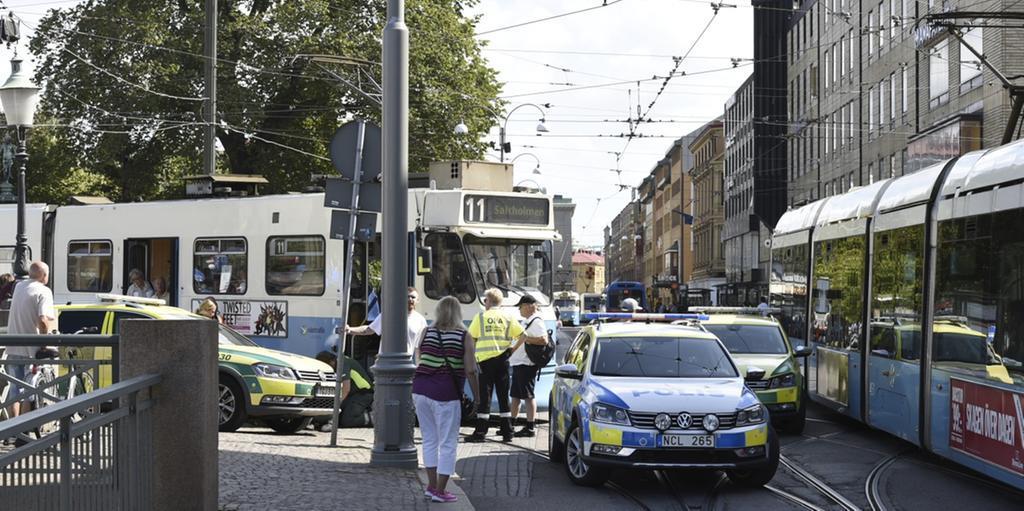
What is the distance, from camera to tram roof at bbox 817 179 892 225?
1707cm

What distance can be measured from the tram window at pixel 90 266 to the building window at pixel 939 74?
31197mm

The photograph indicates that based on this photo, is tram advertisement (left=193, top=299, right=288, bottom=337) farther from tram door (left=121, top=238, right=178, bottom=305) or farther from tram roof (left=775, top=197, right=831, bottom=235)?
tram roof (left=775, top=197, right=831, bottom=235)

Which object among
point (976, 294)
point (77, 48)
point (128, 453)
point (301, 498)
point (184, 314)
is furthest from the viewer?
point (77, 48)

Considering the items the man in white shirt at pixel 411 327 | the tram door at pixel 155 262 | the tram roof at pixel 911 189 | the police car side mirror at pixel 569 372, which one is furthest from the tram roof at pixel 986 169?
the tram door at pixel 155 262

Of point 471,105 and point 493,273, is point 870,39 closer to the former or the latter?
point 471,105

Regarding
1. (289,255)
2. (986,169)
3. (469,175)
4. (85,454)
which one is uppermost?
(469,175)

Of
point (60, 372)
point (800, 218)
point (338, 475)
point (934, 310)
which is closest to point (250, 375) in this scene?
point (338, 475)

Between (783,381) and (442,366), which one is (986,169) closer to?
(442,366)

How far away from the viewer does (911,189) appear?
15.0 m

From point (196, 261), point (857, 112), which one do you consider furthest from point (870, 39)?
point (196, 261)

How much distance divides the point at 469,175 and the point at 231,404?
5.56m

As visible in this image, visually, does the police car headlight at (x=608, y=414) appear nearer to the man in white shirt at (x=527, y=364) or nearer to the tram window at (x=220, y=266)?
the man in white shirt at (x=527, y=364)

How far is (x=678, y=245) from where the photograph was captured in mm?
137000

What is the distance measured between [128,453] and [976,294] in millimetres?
8172
